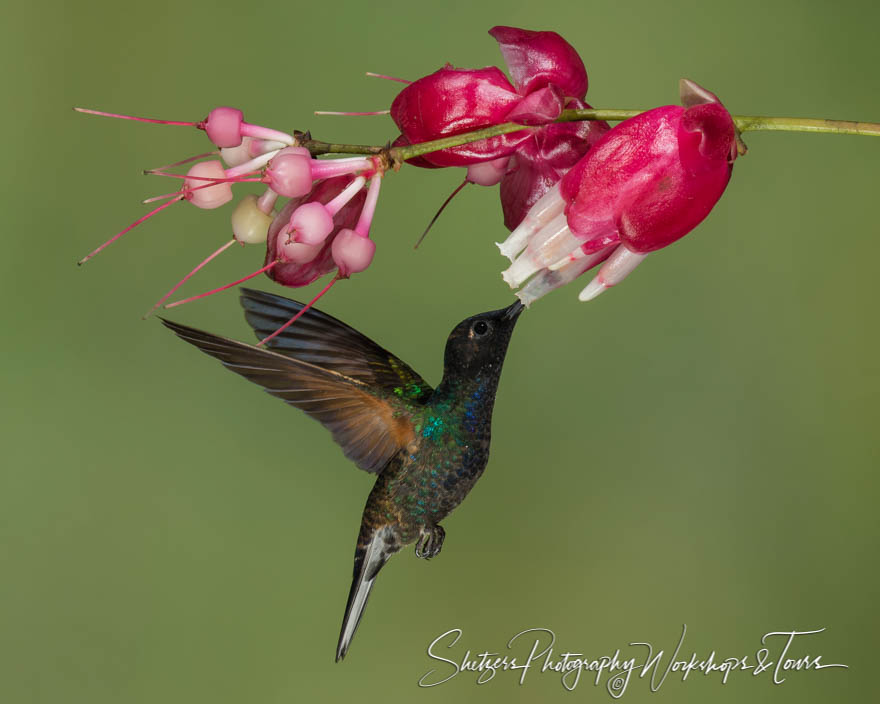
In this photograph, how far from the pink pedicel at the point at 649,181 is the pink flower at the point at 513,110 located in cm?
4

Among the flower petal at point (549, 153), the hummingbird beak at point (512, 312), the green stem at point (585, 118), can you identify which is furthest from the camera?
the hummingbird beak at point (512, 312)

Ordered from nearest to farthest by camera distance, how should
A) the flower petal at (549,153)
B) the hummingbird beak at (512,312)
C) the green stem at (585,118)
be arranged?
the green stem at (585,118)
the flower petal at (549,153)
the hummingbird beak at (512,312)

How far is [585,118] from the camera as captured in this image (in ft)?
1.61

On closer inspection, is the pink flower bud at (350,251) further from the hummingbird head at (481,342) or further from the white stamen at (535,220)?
the hummingbird head at (481,342)

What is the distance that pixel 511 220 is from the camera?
59cm

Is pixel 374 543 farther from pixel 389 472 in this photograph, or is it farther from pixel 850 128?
pixel 850 128

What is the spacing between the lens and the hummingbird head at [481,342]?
70cm

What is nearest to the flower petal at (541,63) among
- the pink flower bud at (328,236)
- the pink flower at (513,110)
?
the pink flower at (513,110)

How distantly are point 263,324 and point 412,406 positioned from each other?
5.1 inches

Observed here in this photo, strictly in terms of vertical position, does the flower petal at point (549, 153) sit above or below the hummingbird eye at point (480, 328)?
above

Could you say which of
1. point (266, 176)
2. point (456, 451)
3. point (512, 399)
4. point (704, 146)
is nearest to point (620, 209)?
point (704, 146)

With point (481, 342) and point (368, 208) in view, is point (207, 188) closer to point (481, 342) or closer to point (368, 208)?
point (368, 208)

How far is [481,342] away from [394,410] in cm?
10

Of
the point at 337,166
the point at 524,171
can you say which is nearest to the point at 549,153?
the point at 524,171
